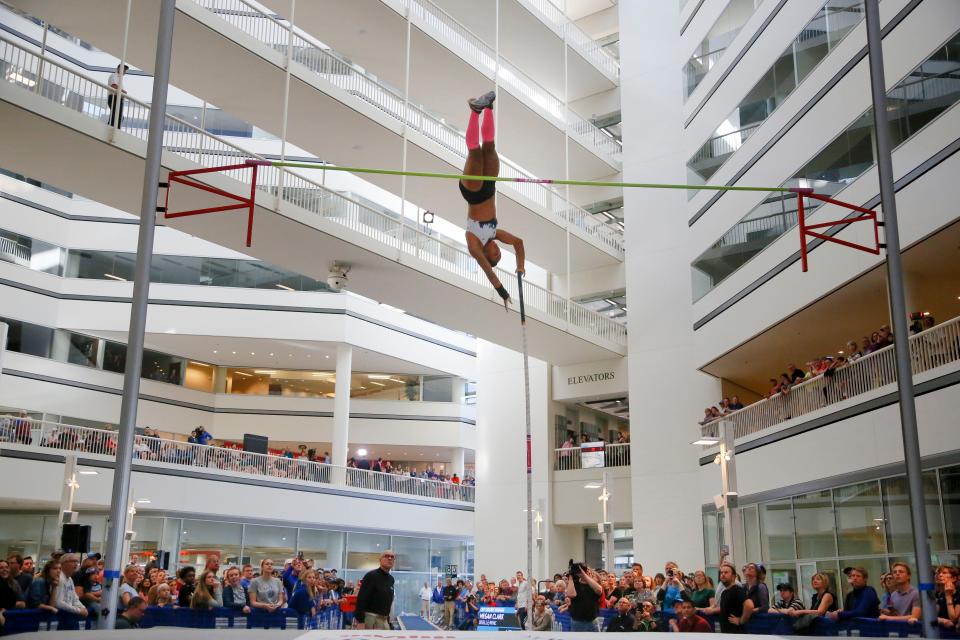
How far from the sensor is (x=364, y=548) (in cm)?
2920

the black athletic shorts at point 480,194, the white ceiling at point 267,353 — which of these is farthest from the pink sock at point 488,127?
the white ceiling at point 267,353

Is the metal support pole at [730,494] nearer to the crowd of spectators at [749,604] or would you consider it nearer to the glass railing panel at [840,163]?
the crowd of spectators at [749,604]

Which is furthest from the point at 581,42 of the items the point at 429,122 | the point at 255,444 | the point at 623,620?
the point at 623,620

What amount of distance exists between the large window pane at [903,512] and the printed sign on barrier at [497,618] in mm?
6456

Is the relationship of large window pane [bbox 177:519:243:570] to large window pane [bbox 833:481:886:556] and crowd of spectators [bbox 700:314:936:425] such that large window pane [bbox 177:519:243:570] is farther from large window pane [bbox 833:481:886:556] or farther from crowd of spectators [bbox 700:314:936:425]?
large window pane [bbox 833:481:886:556]

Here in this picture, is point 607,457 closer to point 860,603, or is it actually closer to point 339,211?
point 339,211

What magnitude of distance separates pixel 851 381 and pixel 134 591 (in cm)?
1119

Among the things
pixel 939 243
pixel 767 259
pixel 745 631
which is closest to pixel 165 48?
pixel 745 631

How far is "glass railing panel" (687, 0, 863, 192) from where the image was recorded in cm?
1573

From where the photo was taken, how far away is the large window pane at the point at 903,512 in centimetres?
1214

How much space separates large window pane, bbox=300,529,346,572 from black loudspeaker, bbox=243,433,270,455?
3201 millimetres

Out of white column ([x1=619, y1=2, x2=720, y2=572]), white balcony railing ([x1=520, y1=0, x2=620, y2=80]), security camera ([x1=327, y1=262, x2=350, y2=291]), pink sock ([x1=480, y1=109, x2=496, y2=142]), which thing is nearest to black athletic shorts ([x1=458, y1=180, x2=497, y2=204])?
pink sock ([x1=480, y1=109, x2=496, y2=142])

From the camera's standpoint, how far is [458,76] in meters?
22.8

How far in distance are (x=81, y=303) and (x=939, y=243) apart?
24.8m
